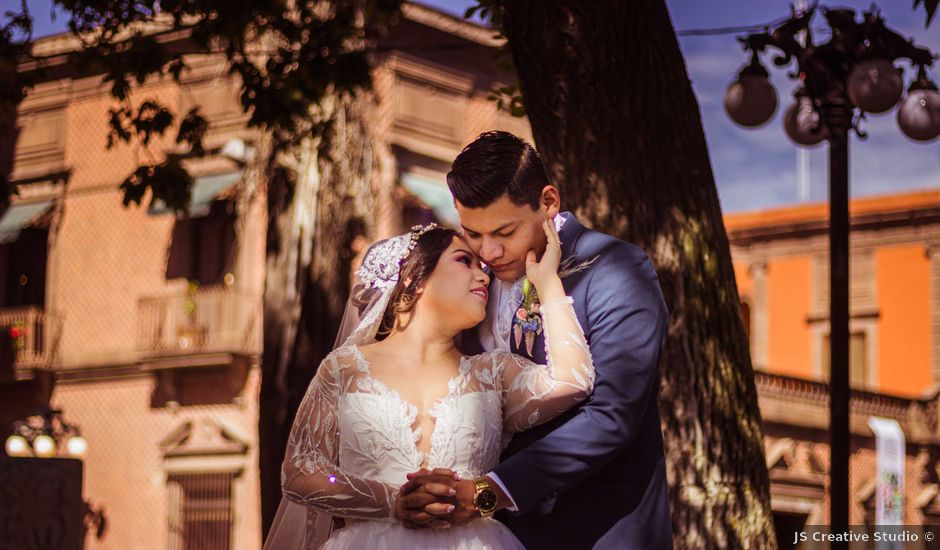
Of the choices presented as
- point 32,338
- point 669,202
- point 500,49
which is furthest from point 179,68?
point 32,338

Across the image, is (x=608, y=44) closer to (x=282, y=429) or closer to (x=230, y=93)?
(x=282, y=429)

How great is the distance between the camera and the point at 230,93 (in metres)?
24.5

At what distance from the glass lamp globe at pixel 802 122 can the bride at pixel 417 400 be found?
26.0 ft

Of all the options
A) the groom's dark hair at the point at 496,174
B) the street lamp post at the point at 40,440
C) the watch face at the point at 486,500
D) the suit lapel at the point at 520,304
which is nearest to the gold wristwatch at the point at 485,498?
the watch face at the point at 486,500

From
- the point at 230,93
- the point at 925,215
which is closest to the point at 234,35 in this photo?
the point at 230,93

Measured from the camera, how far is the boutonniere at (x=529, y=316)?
4.25m

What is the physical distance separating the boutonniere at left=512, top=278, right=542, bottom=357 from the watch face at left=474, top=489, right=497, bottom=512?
0.51 metres

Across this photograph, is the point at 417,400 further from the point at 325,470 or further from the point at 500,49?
the point at 500,49

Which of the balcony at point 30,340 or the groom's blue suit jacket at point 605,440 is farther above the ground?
the balcony at point 30,340

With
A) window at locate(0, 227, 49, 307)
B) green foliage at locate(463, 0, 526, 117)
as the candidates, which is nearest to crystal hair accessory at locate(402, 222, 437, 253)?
green foliage at locate(463, 0, 526, 117)

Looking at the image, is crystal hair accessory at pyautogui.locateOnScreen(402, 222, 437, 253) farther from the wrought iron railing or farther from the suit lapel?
the wrought iron railing

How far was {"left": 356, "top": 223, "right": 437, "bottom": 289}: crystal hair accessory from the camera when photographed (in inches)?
175

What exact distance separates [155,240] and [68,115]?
3.37 m

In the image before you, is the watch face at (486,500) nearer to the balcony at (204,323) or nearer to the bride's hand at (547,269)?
the bride's hand at (547,269)
